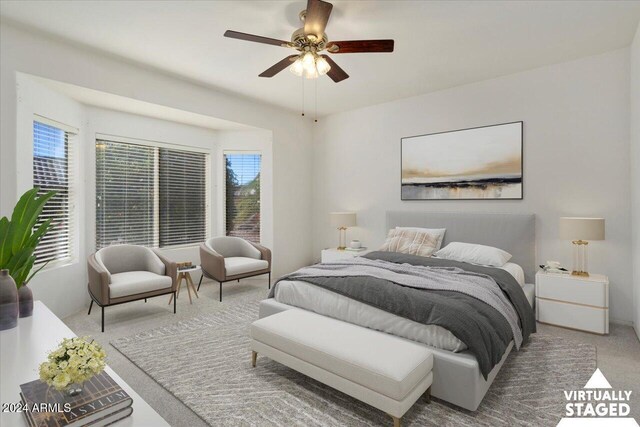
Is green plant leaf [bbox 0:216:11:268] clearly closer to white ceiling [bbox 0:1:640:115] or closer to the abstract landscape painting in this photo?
white ceiling [bbox 0:1:640:115]

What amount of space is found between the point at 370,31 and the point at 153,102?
2.83 meters

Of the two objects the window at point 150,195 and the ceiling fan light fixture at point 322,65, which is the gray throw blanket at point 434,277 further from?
the window at point 150,195

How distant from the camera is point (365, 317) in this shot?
8.38 feet

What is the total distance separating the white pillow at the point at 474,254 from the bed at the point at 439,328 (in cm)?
27

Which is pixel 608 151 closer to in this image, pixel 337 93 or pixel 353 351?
pixel 337 93

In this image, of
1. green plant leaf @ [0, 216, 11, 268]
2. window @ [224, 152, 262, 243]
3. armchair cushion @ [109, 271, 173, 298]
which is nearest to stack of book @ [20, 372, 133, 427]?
green plant leaf @ [0, 216, 11, 268]

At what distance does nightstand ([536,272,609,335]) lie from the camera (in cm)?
322

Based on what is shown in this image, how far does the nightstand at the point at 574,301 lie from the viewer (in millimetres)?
3225

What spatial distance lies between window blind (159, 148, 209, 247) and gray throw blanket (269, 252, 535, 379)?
3.16 meters

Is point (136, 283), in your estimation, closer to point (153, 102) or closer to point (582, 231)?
point (153, 102)

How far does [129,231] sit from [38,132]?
5.50 ft

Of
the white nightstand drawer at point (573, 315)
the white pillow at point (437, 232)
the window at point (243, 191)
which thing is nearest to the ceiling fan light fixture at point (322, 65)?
the white pillow at point (437, 232)

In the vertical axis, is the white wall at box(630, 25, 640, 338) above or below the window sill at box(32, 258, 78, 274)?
above

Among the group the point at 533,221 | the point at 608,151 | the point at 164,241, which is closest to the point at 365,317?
the point at 533,221
